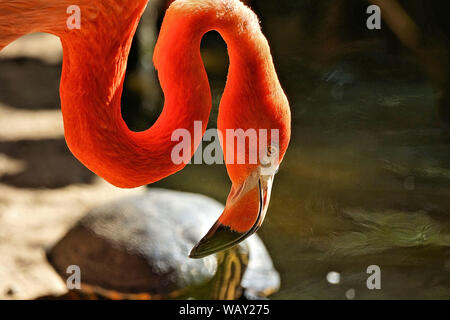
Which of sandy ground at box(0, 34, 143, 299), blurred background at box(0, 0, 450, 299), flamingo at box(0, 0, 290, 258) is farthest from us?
blurred background at box(0, 0, 450, 299)

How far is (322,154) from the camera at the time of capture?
3625 mm

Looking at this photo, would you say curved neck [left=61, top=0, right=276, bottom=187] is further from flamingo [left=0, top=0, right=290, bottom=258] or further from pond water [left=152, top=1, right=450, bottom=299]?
pond water [left=152, top=1, right=450, bottom=299]

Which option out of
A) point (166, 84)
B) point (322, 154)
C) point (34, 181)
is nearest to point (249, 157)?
point (166, 84)

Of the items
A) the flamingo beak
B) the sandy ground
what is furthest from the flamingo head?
the sandy ground

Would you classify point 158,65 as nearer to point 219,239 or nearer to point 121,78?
point 121,78

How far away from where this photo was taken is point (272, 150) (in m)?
1.40

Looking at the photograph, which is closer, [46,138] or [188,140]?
[188,140]

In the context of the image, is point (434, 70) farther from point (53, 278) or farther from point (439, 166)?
point (53, 278)

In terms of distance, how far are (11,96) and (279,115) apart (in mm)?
2787

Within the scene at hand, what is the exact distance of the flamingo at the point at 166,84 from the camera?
1357 millimetres

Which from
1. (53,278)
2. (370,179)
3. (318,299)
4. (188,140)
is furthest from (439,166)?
(188,140)

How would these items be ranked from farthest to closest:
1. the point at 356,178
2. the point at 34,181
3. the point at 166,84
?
the point at 356,178
the point at 34,181
the point at 166,84

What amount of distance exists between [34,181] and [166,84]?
6.88ft

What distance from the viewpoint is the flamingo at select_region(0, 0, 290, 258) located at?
1.36 meters
